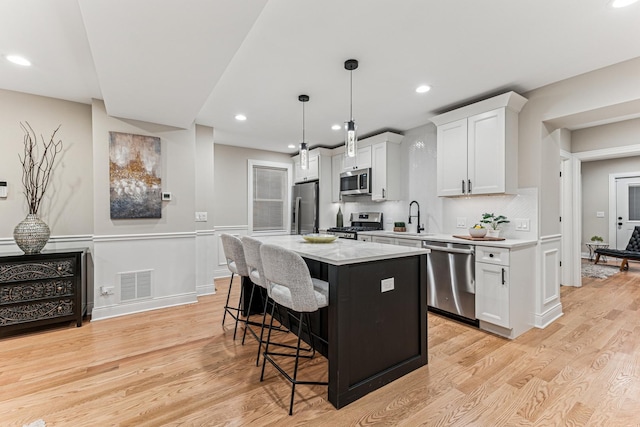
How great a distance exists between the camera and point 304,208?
5.79 m

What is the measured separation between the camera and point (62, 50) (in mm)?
2355

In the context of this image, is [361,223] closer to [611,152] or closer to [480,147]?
[480,147]

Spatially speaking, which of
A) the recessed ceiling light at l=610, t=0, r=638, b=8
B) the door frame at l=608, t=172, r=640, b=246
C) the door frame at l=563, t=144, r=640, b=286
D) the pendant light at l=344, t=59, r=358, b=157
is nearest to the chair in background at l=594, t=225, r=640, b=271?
the door frame at l=608, t=172, r=640, b=246

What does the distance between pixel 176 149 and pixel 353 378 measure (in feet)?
11.1

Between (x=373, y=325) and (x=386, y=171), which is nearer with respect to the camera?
(x=373, y=325)

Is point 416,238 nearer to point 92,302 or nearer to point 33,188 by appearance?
point 92,302

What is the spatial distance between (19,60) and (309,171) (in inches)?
163

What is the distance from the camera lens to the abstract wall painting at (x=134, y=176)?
3379mm

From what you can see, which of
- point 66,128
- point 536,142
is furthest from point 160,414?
point 536,142

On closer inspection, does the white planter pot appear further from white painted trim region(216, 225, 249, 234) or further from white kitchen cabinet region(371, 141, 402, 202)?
white painted trim region(216, 225, 249, 234)

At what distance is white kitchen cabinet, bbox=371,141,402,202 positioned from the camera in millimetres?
4496

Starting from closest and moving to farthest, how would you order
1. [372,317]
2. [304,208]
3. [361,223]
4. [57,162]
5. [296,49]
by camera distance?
[372,317] → [296,49] → [57,162] → [361,223] → [304,208]

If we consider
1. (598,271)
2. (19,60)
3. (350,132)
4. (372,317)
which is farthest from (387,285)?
(598,271)

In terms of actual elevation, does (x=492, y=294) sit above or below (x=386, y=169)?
below
